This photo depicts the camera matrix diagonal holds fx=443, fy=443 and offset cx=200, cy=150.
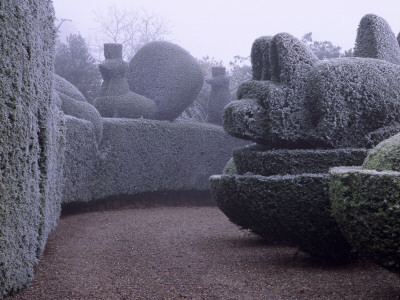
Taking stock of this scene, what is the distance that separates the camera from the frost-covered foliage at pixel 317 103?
607 centimetres

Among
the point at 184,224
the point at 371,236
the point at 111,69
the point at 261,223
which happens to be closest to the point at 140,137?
the point at 111,69

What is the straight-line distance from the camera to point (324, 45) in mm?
25344

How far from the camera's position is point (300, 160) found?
6.05 meters

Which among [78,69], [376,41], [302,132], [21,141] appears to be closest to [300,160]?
[302,132]

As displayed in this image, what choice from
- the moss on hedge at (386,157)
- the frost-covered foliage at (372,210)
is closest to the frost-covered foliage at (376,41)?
the moss on hedge at (386,157)

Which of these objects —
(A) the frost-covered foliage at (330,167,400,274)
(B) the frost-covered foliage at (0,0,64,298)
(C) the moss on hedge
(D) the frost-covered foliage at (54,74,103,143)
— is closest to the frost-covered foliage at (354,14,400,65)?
(C) the moss on hedge

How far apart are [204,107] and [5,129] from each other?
16553 millimetres

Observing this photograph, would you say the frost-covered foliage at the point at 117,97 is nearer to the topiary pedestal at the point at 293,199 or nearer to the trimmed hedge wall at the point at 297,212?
the topiary pedestal at the point at 293,199

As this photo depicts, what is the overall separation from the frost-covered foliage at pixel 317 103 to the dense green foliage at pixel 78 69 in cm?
1731

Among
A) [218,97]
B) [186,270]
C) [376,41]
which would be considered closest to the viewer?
[186,270]

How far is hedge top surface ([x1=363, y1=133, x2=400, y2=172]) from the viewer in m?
4.18

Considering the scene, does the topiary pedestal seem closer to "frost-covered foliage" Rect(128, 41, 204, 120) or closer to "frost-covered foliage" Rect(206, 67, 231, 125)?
"frost-covered foliage" Rect(128, 41, 204, 120)

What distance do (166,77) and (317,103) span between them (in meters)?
8.75

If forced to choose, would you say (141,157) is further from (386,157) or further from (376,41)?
(386,157)
